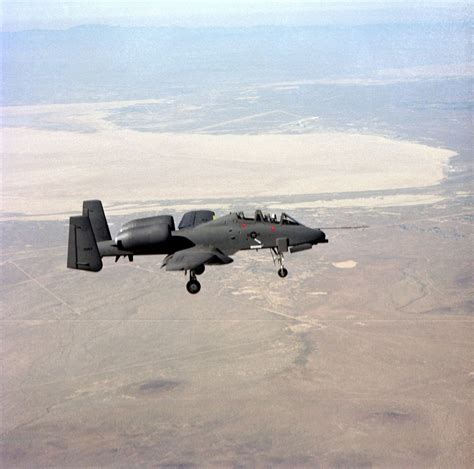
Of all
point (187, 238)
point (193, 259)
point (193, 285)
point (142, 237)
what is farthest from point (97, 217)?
point (193, 285)

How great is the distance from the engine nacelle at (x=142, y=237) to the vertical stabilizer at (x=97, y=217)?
101 inches

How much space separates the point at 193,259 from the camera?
5006cm

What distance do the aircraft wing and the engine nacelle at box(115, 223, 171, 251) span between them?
139cm

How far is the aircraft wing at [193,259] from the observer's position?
4950 centimetres

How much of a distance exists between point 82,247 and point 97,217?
187 inches

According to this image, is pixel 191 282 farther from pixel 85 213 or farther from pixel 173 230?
pixel 85 213

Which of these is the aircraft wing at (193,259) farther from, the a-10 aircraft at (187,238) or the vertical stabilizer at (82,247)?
the vertical stabilizer at (82,247)

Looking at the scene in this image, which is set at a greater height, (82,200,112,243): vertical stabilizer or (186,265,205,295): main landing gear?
(82,200,112,243): vertical stabilizer

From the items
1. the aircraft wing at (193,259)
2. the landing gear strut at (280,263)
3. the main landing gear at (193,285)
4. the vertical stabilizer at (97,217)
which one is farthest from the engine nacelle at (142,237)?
the landing gear strut at (280,263)

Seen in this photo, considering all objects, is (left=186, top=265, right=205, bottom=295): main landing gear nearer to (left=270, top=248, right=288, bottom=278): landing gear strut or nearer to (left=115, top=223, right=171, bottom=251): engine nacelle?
(left=115, top=223, right=171, bottom=251): engine nacelle

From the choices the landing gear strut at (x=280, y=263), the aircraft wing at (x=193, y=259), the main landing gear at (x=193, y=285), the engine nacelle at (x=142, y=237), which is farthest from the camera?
the landing gear strut at (x=280, y=263)

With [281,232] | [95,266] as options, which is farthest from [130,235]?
[281,232]

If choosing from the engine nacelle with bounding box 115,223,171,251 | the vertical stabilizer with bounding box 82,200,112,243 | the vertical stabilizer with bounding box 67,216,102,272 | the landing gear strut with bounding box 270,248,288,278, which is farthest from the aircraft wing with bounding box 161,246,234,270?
the vertical stabilizer with bounding box 82,200,112,243

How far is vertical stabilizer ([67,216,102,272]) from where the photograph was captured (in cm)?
4778
